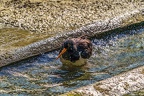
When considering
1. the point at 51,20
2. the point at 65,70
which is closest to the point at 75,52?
the point at 65,70

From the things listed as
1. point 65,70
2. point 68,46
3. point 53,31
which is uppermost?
point 68,46

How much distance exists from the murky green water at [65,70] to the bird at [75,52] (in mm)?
119

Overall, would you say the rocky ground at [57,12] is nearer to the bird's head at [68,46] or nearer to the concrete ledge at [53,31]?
the concrete ledge at [53,31]

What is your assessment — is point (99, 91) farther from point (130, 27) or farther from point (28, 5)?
point (28, 5)

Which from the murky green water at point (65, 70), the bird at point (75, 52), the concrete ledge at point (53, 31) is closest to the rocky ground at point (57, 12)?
the concrete ledge at point (53, 31)

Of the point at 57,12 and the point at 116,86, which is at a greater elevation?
the point at 116,86

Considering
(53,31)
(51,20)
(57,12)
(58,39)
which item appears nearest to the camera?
(58,39)

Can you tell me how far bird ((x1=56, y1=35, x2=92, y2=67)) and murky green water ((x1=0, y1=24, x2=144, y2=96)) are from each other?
4.7 inches

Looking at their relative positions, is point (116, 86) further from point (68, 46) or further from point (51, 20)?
point (51, 20)

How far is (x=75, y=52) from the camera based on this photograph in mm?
5633

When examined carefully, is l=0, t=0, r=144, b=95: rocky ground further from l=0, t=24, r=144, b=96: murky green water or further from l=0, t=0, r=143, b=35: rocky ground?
l=0, t=24, r=144, b=96: murky green water

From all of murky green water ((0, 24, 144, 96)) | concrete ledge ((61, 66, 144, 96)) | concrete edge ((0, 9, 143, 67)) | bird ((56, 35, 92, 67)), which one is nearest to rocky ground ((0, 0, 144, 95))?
concrete edge ((0, 9, 143, 67))

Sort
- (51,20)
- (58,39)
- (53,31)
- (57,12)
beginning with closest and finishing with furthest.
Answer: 1. (58,39)
2. (53,31)
3. (51,20)
4. (57,12)

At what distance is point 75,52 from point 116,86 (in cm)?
138
